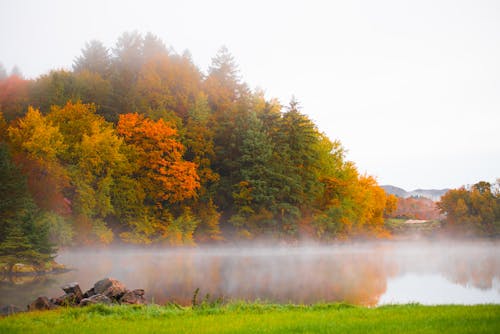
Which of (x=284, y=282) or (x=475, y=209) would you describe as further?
(x=475, y=209)

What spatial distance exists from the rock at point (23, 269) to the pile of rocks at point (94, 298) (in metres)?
15.2

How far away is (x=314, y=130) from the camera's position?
60.4m

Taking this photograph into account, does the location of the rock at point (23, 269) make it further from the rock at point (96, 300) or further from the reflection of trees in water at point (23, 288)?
the rock at point (96, 300)

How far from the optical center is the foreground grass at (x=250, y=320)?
9.20 m

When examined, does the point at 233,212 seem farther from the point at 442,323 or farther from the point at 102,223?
the point at 442,323

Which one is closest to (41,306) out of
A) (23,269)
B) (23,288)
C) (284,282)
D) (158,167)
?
(23,288)

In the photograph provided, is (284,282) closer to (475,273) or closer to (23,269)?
(475,273)

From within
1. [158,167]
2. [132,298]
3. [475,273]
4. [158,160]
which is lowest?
[475,273]

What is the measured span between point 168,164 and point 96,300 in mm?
32632

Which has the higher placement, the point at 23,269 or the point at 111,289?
the point at 111,289

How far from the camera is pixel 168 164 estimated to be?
45.7 meters

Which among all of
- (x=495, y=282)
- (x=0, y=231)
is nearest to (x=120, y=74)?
(x=0, y=231)

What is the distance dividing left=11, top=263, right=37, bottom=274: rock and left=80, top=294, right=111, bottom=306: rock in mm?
16771

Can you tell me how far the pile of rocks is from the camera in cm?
1345
